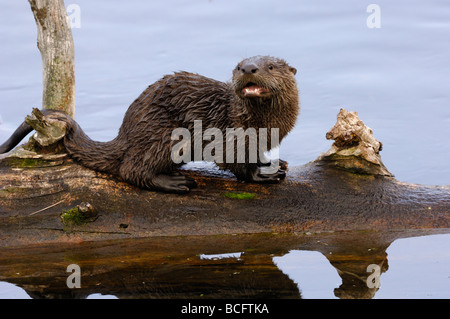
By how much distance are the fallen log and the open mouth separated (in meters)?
0.70

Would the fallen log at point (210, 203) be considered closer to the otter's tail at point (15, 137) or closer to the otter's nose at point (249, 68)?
the otter's tail at point (15, 137)

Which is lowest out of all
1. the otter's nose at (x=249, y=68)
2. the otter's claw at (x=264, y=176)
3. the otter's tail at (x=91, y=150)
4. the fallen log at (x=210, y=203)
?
the fallen log at (x=210, y=203)

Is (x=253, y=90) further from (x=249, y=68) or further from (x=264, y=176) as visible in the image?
(x=264, y=176)

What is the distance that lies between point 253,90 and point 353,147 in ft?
3.11

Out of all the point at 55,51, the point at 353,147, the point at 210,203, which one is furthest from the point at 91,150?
the point at 353,147

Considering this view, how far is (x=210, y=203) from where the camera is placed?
5.06m

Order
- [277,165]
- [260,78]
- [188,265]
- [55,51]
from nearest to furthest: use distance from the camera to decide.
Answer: [188,265], [260,78], [277,165], [55,51]

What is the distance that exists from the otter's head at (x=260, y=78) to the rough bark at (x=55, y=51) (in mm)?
2182

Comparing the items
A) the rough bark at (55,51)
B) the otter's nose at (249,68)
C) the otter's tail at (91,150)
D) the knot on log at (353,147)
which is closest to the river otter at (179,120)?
the otter's tail at (91,150)

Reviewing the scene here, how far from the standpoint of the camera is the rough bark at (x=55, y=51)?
6.32 meters
